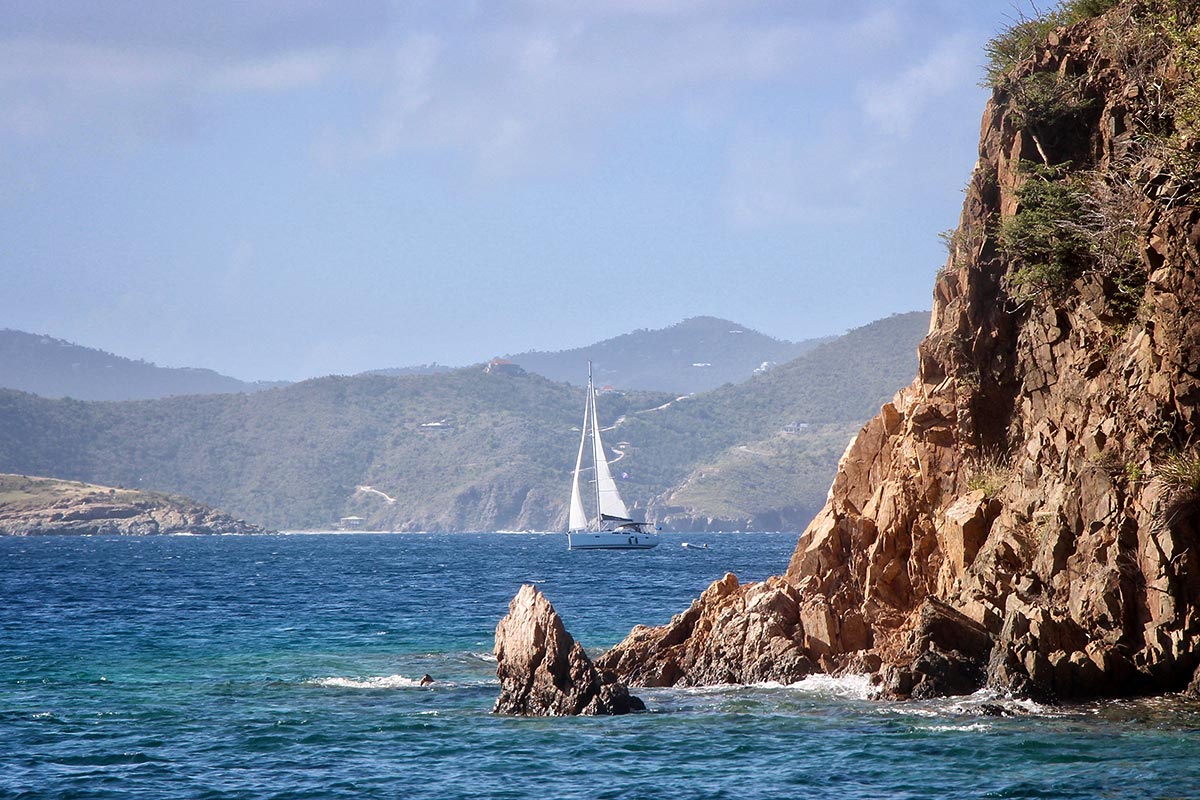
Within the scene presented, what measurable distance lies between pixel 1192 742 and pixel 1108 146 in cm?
1307

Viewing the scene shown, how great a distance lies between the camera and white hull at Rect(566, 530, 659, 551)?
124m

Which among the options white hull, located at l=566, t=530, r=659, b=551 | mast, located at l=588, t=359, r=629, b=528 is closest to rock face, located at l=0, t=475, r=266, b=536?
white hull, located at l=566, t=530, r=659, b=551

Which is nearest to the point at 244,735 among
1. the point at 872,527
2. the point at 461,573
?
the point at 872,527

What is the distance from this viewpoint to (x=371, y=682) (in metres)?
30.5

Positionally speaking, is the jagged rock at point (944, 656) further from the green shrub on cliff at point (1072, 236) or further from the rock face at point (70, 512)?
the rock face at point (70, 512)

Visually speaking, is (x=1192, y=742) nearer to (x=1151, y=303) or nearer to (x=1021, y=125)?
(x=1151, y=303)

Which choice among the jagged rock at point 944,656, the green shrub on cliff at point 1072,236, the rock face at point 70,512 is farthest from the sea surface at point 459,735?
the rock face at point 70,512

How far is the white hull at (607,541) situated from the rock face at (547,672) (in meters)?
98.8

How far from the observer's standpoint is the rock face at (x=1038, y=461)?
A: 2334cm

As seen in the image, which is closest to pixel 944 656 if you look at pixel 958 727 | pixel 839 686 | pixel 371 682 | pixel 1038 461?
pixel 958 727

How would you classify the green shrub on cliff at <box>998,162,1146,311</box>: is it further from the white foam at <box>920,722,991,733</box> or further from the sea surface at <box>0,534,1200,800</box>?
the white foam at <box>920,722,991,733</box>

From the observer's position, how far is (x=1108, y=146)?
2691 centimetres

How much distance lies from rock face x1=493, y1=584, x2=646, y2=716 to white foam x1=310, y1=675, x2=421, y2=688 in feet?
17.3

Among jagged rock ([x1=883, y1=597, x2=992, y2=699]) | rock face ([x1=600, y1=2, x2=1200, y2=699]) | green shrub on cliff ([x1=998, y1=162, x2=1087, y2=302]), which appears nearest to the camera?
rock face ([x1=600, y1=2, x2=1200, y2=699])
